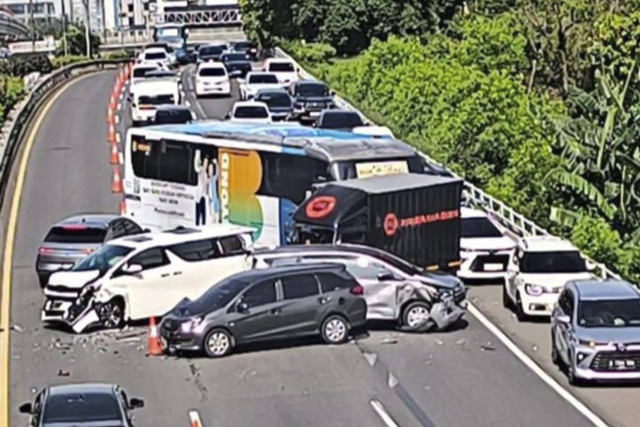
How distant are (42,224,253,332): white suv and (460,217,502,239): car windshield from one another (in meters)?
5.96

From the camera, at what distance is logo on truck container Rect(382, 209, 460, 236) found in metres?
29.4

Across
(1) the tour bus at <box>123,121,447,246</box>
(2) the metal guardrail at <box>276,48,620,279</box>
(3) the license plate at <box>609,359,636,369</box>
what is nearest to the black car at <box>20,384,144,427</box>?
(3) the license plate at <box>609,359,636,369</box>

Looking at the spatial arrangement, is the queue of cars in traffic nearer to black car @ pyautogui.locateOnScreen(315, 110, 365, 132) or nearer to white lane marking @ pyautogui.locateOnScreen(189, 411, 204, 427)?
white lane marking @ pyautogui.locateOnScreen(189, 411, 204, 427)

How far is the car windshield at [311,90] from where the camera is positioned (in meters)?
55.8

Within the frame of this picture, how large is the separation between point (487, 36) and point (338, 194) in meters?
32.5

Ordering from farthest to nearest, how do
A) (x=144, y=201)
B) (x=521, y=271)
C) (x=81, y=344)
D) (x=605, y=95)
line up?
(x=605, y=95) < (x=144, y=201) < (x=521, y=271) < (x=81, y=344)

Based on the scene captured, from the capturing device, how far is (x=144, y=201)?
36.5 m

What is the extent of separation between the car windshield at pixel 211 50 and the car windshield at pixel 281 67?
Result: 18.9 metres

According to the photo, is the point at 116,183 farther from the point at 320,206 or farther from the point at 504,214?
the point at 320,206

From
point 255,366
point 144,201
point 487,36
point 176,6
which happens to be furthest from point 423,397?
point 176,6

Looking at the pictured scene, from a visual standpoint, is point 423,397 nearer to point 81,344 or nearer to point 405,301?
point 405,301

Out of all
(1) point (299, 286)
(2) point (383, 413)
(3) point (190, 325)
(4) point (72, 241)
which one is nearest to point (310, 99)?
(4) point (72, 241)

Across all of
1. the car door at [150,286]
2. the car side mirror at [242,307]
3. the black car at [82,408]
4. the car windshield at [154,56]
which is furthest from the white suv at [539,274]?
the car windshield at [154,56]

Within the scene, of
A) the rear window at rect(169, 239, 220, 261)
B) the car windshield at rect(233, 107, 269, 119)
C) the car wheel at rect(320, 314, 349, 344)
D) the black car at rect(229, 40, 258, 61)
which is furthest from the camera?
the black car at rect(229, 40, 258, 61)
